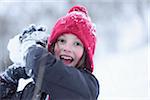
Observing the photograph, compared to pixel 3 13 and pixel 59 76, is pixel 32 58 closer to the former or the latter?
pixel 59 76

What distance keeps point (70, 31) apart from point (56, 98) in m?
0.24

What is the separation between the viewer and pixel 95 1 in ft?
10.3

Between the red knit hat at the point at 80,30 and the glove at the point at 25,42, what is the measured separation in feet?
0.12

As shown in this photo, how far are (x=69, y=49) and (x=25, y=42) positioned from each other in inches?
5.4

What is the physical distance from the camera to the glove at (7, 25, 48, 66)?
0.98m

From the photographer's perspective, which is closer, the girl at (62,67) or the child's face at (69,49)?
the girl at (62,67)

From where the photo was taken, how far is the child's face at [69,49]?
1042 millimetres

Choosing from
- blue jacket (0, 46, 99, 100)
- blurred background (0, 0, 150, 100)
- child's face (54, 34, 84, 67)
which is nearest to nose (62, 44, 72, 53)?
child's face (54, 34, 84, 67)

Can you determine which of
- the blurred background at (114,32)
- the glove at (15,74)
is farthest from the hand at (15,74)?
the blurred background at (114,32)

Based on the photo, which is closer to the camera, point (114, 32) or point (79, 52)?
point (79, 52)

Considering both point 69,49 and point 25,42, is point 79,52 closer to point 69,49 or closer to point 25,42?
point 69,49

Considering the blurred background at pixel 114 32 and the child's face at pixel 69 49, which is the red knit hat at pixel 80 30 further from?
the blurred background at pixel 114 32

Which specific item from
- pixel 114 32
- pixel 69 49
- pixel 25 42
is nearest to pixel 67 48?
pixel 69 49

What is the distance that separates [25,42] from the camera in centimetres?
99
